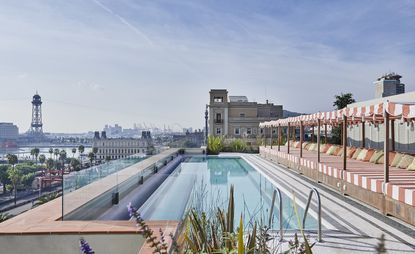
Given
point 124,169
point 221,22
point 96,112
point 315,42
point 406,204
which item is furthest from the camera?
point 96,112

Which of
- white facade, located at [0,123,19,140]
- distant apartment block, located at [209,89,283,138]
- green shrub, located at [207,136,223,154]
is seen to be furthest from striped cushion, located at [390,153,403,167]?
white facade, located at [0,123,19,140]

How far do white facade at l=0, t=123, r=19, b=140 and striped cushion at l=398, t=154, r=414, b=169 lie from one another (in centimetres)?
17094

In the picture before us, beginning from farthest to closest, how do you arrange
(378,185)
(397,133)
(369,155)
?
(397,133), (369,155), (378,185)

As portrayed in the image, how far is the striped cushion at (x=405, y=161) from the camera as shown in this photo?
27.9ft

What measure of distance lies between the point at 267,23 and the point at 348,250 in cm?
1371

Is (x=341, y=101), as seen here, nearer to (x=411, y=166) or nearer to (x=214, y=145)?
(x=214, y=145)

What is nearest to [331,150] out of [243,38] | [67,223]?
[243,38]

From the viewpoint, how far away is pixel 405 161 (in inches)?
338

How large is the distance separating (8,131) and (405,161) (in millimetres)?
178531

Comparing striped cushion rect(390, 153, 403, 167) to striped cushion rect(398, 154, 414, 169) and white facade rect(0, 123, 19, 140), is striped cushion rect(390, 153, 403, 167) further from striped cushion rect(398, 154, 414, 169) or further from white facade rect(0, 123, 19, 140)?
white facade rect(0, 123, 19, 140)

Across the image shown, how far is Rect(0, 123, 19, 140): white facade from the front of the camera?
6344 inches

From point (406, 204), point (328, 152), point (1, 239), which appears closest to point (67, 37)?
point (328, 152)

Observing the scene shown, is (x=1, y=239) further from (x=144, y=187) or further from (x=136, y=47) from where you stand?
(x=136, y=47)

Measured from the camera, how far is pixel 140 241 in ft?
15.6
